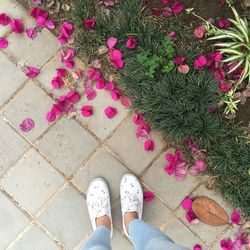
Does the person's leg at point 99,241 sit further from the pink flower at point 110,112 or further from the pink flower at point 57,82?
the pink flower at point 57,82

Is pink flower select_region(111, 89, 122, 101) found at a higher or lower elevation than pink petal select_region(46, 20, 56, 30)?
lower

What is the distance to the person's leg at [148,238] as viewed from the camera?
2.21m

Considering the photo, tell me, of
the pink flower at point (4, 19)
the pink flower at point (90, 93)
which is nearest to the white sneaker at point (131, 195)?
the pink flower at point (90, 93)

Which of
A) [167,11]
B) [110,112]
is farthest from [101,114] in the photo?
Result: [167,11]

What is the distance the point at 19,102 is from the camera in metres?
3.12

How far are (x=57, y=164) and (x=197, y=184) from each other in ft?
3.36

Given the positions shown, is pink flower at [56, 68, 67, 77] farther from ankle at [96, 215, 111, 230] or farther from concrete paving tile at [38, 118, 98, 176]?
ankle at [96, 215, 111, 230]

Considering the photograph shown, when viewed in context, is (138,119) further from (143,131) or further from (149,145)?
(149,145)

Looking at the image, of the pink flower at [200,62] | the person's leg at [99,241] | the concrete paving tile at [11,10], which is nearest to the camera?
the person's leg at [99,241]

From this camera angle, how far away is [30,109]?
3115mm

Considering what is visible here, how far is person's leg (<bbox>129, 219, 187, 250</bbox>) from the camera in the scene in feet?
7.27

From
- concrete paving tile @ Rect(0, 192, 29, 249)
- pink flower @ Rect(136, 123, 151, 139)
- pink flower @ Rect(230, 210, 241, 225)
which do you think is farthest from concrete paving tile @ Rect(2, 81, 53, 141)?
pink flower @ Rect(230, 210, 241, 225)

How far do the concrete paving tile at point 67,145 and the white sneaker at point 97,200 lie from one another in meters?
0.20

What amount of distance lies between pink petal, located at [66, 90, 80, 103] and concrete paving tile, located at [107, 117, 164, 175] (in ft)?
1.26
